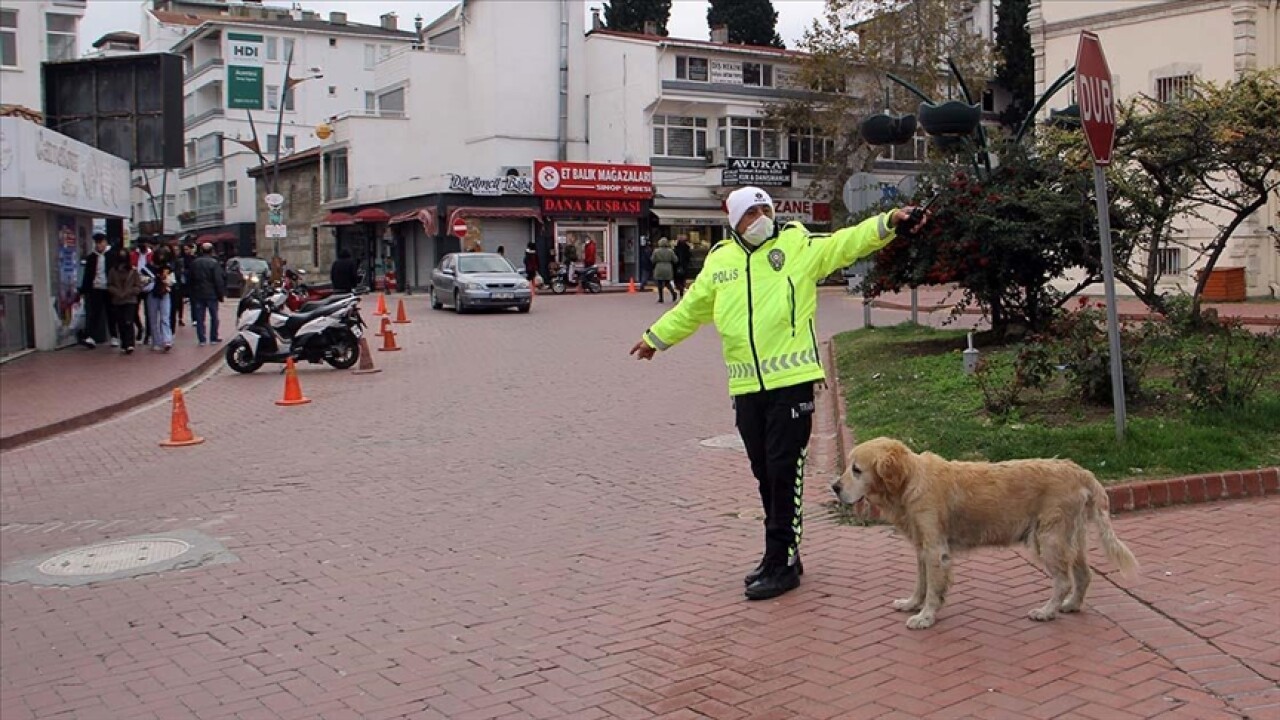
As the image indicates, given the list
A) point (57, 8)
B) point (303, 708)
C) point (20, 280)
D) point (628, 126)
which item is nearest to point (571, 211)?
point (628, 126)

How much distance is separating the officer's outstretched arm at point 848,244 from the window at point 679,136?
141 ft

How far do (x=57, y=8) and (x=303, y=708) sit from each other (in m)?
29.0

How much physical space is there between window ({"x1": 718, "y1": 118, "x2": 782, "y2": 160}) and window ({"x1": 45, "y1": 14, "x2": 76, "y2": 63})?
87.4ft

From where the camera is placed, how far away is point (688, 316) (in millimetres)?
6332

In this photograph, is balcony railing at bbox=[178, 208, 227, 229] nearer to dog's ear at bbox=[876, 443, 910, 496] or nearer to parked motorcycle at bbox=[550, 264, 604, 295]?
parked motorcycle at bbox=[550, 264, 604, 295]

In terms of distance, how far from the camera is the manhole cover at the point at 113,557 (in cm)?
763

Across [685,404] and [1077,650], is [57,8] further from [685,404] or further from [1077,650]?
[1077,650]

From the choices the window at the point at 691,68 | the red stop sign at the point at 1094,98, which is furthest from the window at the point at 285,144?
the red stop sign at the point at 1094,98

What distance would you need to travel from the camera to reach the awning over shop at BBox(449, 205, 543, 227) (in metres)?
42.8

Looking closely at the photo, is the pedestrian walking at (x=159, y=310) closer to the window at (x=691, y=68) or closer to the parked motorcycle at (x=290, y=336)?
the parked motorcycle at (x=290, y=336)

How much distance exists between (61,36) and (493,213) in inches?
666

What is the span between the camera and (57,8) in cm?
2881

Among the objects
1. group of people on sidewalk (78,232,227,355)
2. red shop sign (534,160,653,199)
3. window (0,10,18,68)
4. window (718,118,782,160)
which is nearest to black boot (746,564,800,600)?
group of people on sidewalk (78,232,227,355)

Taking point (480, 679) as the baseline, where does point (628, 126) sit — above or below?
above
